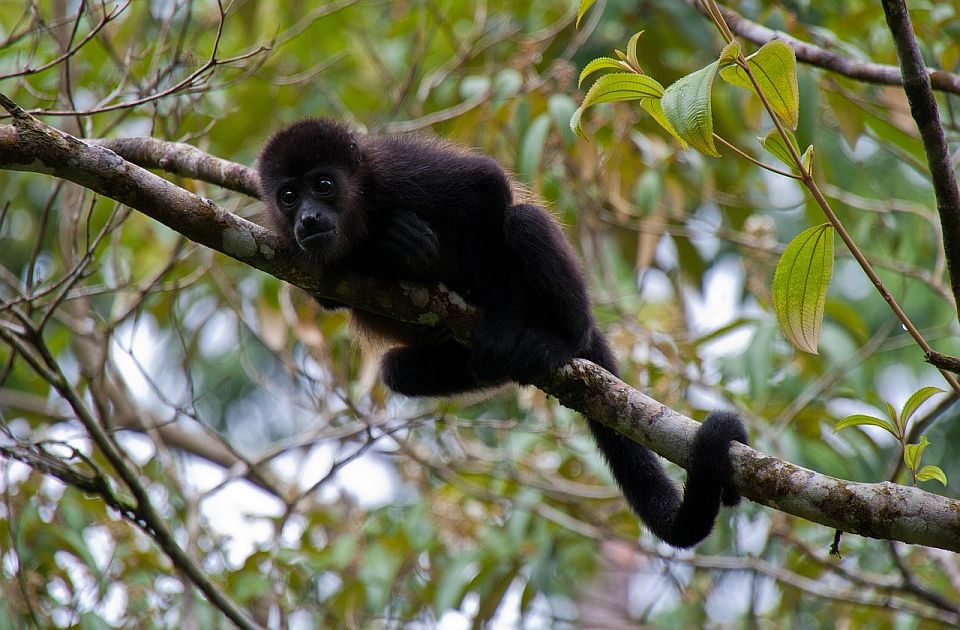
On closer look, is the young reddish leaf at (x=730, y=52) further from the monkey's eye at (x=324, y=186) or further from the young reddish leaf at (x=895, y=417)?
the monkey's eye at (x=324, y=186)

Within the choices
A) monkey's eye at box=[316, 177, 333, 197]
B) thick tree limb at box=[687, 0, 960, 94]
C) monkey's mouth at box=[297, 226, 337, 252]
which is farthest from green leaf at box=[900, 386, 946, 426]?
monkey's eye at box=[316, 177, 333, 197]

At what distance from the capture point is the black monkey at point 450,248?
4223 mm

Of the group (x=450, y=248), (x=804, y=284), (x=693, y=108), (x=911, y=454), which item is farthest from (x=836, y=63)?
(x=693, y=108)

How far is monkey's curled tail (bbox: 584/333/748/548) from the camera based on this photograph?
10.4 ft

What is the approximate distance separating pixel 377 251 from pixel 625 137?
2.81 meters

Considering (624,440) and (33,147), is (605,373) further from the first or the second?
(33,147)

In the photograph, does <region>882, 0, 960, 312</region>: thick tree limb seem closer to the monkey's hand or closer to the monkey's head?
the monkey's hand

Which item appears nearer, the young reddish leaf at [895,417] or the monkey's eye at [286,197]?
the young reddish leaf at [895,417]

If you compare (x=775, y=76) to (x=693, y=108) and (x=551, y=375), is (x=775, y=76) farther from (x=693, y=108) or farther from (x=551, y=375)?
(x=551, y=375)

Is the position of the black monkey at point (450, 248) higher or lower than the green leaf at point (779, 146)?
higher

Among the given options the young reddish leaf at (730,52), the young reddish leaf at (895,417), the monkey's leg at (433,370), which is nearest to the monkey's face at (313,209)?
the monkey's leg at (433,370)

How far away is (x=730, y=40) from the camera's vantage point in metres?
2.53

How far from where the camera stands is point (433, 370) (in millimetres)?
4832

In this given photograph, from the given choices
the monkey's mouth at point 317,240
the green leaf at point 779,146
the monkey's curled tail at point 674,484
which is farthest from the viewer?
the monkey's mouth at point 317,240
